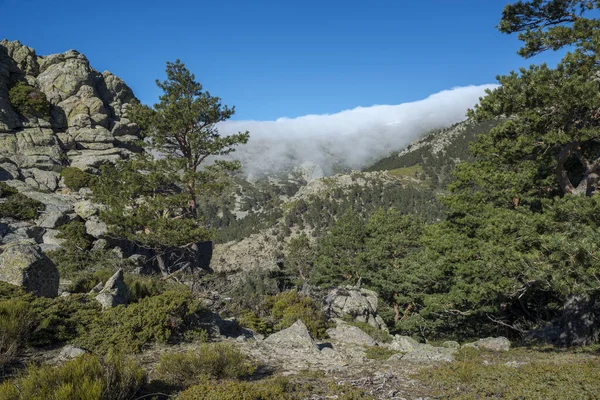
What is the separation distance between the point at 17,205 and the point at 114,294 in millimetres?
22122

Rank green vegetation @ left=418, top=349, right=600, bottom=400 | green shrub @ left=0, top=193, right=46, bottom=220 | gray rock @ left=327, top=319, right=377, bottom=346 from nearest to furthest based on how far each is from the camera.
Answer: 1. green vegetation @ left=418, top=349, right=600, bottom=400
2. gray rock @ left=327, top=319, right=377, bottom=346
3. green shrub @ left=0, top=193, right=46, bottom=220

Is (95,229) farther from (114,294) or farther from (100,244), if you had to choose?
(114,294)

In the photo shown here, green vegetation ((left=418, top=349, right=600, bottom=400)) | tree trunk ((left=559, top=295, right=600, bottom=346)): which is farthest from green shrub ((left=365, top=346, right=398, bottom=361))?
tree trunk ((left=559, top=295, right=600, bottom=346))

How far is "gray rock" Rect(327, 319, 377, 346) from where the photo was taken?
15.0 metres

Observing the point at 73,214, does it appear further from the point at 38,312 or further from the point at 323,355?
the point at 323,355

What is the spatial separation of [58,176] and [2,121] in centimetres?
927

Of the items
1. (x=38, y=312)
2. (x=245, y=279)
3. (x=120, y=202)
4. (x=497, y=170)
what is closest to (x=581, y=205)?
A: (x=497, y=170)

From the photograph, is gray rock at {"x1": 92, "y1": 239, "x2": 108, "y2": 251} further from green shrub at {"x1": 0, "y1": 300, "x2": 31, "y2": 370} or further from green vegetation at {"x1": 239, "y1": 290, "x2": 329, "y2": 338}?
green shrub at {"x1": 0, "y1": 300, "x2": 31, "y2": 370}

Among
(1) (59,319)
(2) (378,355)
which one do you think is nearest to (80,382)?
(1) (59,319)

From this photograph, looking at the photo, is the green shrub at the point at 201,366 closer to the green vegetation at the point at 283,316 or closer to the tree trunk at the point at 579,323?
the green vegetation at the point at 283,316

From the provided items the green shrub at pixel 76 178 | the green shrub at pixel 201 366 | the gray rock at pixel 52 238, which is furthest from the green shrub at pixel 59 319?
the green shrub at pixel 76 178

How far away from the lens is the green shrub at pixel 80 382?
4.59m

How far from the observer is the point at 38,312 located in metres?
8.51

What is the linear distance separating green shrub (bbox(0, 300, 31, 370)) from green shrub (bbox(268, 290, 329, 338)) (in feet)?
30.8
